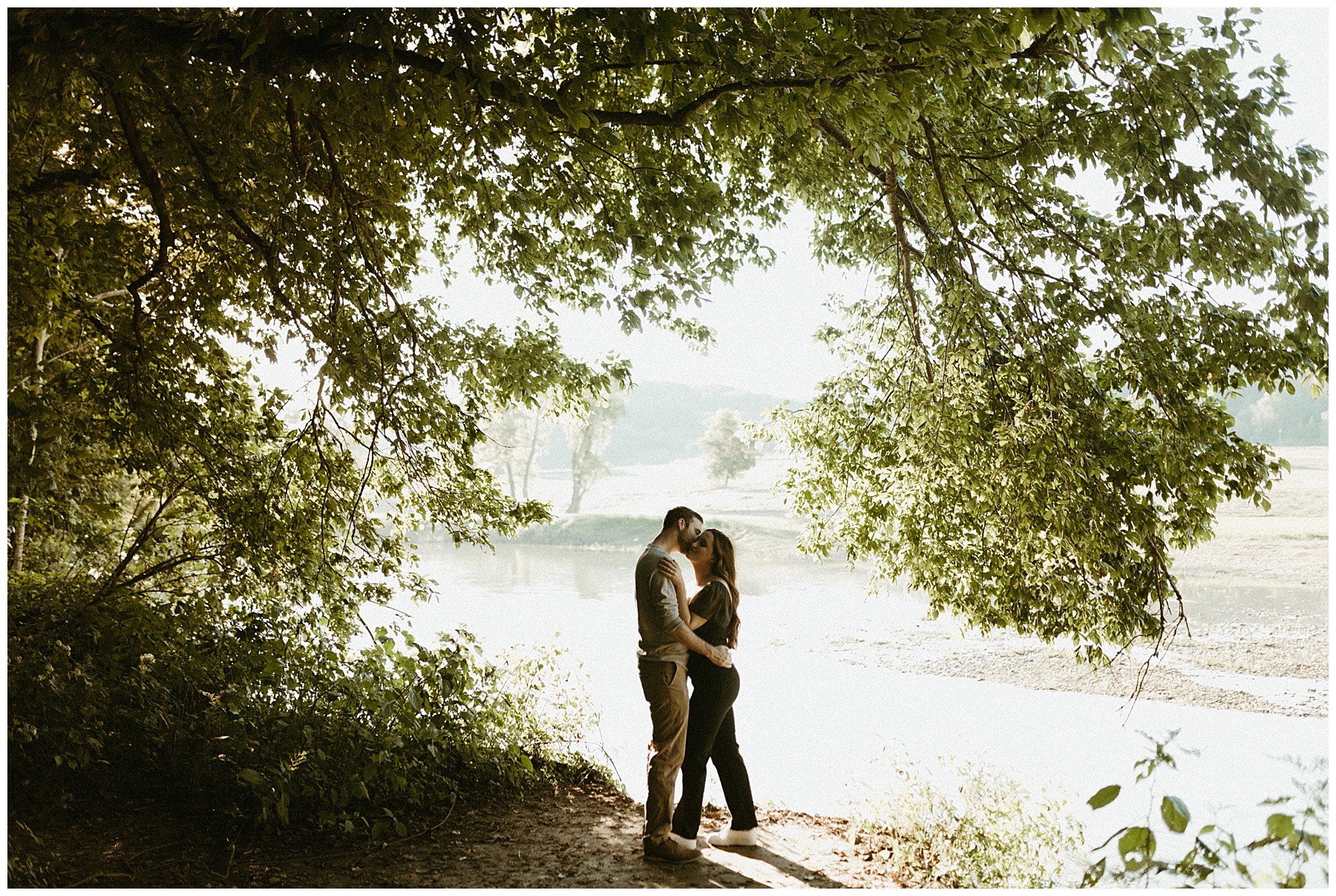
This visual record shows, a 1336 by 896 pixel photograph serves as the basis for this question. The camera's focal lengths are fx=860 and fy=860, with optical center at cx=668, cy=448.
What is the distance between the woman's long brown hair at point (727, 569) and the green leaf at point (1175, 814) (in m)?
3.06

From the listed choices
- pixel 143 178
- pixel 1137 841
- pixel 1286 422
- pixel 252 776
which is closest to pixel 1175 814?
pixel 1137 841

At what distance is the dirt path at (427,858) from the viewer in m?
4.01

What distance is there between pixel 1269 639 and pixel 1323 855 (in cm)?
1688

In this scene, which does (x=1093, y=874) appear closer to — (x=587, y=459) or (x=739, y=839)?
(x=739, y=839)

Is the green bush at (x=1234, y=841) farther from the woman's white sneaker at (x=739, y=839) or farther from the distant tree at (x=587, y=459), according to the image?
the distant tree at (x=587, y=459)

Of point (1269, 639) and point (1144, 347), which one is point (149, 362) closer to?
point (1144, 347)

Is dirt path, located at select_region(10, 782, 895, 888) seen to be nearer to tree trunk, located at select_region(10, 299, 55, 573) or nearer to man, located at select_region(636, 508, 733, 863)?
man, located at select_region(636, 508, 733, 863)

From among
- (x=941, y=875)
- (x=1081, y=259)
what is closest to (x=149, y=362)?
(x=941, y=875)

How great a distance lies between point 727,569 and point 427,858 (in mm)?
2185

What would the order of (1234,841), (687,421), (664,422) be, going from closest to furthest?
(1234,841) → (664,422) → (687,421)

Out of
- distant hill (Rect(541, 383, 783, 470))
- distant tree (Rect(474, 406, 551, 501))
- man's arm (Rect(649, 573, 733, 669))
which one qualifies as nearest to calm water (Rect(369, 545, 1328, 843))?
man's arm (Rect(649, 573, 733, 669))

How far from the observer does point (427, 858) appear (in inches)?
178

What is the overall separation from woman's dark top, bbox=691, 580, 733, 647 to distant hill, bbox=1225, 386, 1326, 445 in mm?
38862

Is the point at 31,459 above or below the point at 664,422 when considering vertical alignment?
below
